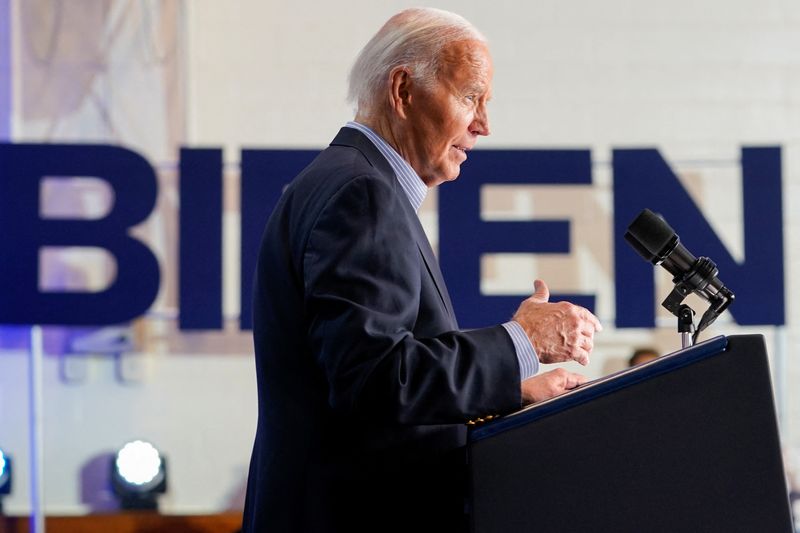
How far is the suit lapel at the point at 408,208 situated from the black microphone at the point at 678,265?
0.84ft

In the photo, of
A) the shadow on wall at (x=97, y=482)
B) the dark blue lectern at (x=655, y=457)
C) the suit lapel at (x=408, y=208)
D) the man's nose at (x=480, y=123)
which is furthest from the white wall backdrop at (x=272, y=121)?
the dark blue lectern at (x=655, y=457)

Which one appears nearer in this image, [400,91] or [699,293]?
[699,293]

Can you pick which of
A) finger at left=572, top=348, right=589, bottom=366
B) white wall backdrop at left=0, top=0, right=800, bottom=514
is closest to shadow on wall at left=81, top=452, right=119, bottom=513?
white wall backdrop at left=0, top=0, right=800, bottom=514

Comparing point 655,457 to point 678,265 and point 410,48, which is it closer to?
point 678,265

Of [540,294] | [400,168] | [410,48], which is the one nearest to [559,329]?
[540,294]

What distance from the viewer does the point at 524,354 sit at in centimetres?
120

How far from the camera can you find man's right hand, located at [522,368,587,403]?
129cm

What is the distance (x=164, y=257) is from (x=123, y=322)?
27 cm

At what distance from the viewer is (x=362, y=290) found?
Result: 1.14 m

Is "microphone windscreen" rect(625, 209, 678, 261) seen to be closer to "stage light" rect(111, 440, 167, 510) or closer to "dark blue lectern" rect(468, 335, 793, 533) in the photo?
"dark blue lectern" rect(468, 335, 793, 533)

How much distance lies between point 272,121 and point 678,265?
2.64 meters

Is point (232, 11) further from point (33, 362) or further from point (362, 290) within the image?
point (362, 290)

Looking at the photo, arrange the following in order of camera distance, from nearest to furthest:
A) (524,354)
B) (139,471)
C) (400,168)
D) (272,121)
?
(524,354) < (400,168) < (139,471) < (272,121)

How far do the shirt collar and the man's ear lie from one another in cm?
5
